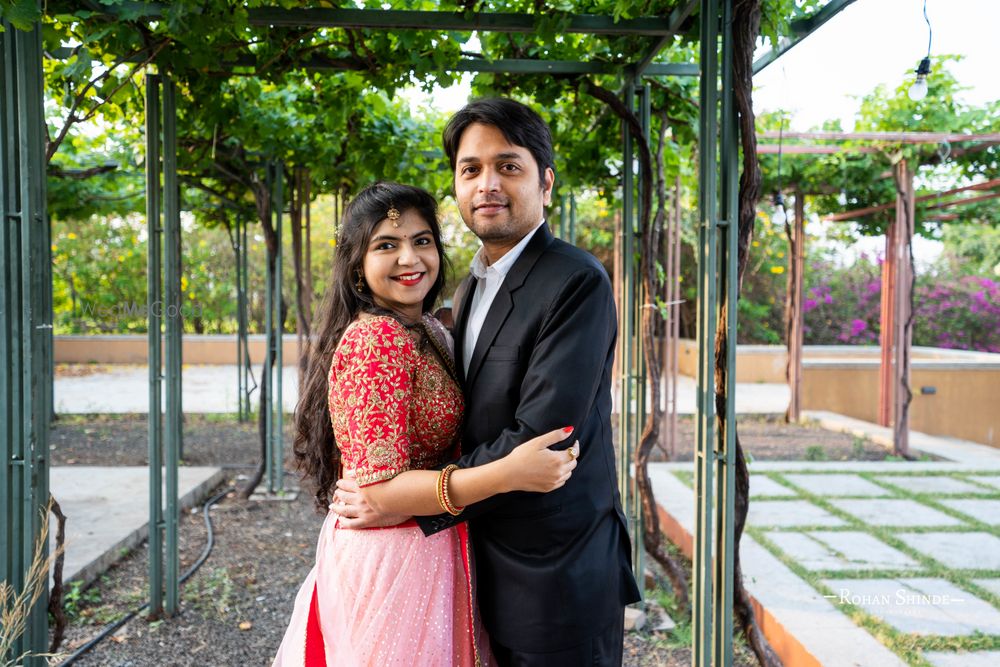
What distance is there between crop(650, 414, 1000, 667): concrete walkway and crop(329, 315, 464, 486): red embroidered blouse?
76.9 inches

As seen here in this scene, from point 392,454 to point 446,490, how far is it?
0.12 meters

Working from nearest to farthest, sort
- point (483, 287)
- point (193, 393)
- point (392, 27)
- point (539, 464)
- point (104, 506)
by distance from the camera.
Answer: point (539, 464) < point (483, 287) < point (392, 27) < point (104, 506) < point (193, 393)

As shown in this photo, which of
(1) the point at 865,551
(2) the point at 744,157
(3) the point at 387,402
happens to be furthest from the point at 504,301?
(1) the point at 865,551

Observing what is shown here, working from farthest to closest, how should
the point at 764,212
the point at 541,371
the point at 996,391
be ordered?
the point at 764,212
the point at 996,391
the point at 541,371

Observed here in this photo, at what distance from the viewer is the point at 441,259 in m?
1.73

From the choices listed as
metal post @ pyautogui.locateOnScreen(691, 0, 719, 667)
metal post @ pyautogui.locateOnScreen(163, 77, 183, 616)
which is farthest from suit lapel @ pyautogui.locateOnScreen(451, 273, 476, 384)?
metal post @ pyautogui.locateOnScreen(163, 77, 183, 616)

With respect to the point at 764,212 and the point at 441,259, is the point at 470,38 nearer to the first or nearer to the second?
the point at 441,259

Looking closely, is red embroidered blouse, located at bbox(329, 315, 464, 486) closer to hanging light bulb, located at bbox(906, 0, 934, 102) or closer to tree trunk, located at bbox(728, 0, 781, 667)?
tree trunk, located at bbox(728, 0, 781, 667)

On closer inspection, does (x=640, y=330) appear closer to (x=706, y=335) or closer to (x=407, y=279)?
(x=706, y=335)

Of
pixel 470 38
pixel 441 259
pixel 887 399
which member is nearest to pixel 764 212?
pixel 887 399

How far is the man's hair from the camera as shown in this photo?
156 centimetres

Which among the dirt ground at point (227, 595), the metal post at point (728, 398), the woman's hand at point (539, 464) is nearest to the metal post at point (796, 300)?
the dirt ground at point (227, 595)

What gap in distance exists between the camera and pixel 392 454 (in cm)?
144

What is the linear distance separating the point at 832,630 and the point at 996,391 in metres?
7.89
